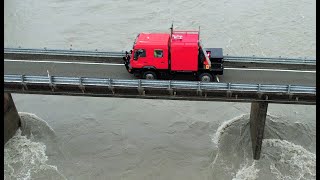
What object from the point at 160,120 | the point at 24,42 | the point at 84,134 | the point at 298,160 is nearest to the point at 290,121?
the point at 298,160

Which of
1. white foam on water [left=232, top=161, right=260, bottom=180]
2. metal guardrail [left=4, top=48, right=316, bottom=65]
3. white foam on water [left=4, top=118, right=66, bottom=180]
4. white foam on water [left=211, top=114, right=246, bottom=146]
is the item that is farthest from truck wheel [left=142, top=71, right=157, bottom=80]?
white foam on water [left=4, top=118, right=66, bottom=180]

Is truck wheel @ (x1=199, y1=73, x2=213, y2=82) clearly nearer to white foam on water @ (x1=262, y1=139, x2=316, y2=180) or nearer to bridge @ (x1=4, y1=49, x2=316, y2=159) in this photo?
bridge @ (x1=4, y1=49, x2=316, y2=159)

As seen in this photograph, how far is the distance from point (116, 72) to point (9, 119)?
7.70 m

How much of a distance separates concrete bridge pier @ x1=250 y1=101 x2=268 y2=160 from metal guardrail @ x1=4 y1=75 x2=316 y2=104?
4.24 ft

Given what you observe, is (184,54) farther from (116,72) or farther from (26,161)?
(26,161)

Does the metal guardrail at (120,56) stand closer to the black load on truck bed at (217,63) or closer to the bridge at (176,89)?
the bridge at (176,89)

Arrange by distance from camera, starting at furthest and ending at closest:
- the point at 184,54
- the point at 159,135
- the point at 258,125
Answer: the point at 159,135 → the point at 258,125 → the point at 184,54

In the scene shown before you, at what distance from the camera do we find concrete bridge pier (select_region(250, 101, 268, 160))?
983 inches

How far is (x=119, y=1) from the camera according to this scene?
165 ft

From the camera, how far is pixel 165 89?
2367cm

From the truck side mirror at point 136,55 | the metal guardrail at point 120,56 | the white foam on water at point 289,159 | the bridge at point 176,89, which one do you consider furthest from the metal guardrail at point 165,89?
the white foam on water at point 289,159

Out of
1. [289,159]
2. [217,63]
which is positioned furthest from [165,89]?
[289,159]

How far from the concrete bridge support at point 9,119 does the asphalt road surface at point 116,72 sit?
205cm

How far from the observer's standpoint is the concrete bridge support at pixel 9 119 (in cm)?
2761
